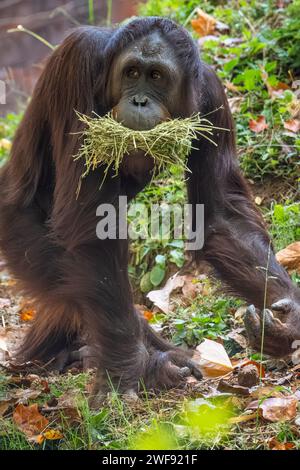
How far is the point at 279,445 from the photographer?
122 inches

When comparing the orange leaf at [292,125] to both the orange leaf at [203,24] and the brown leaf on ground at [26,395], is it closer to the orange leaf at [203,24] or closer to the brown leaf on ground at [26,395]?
the orange leaf at [203,24]

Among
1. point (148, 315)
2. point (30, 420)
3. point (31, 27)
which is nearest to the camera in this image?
point (30, 420)

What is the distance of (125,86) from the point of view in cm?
390

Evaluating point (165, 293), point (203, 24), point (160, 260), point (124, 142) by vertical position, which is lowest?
point (165, 293)

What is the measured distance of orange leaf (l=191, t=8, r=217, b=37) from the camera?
691 centimetres

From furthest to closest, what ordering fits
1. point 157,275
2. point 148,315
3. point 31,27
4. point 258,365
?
point 31,27 → point 157,275 → point 148,315 → point 258,365

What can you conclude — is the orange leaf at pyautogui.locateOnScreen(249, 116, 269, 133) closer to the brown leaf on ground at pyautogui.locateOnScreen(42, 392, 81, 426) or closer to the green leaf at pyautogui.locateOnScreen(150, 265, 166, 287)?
the green leaf at pyautogui.locateOnScreen(150, 265, 166, 287)

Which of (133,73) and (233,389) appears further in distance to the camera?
(133,73)

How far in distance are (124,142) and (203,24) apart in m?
3.55

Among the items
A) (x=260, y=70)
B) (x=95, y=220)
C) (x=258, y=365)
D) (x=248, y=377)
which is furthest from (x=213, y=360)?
(x=260, y=70)

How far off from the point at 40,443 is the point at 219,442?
731mm

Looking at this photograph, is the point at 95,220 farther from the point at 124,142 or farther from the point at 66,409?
the point at 66,409

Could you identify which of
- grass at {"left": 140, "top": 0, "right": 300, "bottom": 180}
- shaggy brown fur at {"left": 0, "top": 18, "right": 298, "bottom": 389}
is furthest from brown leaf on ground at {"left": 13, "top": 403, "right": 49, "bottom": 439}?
grass at {"left": 140, "top": 0, "right": 300, "bottom": 180}

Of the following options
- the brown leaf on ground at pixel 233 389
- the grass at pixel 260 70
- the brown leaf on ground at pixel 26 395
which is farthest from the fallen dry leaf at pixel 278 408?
the grass at pixel 260 70
